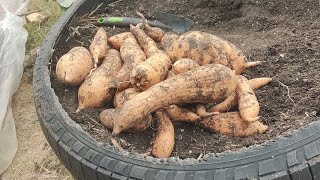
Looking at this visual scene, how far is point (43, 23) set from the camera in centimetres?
440

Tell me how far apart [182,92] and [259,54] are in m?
0.60

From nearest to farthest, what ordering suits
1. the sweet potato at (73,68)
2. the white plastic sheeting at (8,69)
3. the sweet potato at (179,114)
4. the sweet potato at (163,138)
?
the sweet potato at (163,138) → the sweet potato at (179,114) → the sweet potato at (73,68) → the white plastic sheeting at (8,69)

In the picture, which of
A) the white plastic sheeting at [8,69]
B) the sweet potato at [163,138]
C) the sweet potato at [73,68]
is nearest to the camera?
the sweet potato at [163,138]

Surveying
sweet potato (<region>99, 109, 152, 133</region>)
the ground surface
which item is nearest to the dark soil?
sweet potato (<region>99, 109, 152, 133</region>)

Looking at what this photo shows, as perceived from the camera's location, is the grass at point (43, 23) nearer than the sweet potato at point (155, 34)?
No

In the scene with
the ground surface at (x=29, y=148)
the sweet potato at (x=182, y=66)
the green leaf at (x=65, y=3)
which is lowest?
the ground surface at (x=29, y=148)

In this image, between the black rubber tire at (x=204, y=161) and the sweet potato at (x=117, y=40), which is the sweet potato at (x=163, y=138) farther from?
the sweet potato at (x=117, y=40)

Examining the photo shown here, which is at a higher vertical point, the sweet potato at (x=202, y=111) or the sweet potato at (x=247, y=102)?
the sweet potato at (x=247, y=102)

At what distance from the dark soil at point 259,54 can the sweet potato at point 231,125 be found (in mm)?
32

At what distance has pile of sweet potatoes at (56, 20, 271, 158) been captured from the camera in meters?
2.06

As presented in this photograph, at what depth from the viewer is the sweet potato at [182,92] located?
205 centimetres

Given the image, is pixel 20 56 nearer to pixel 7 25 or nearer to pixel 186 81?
pixel 7 25

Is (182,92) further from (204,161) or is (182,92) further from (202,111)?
(204,161)

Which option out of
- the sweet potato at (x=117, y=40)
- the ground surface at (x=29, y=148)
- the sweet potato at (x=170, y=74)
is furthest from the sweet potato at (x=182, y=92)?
the ground surface at (x=29, y=148)
